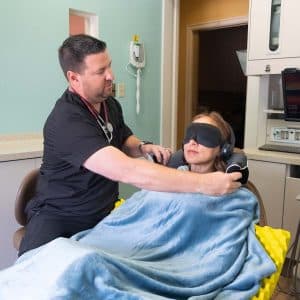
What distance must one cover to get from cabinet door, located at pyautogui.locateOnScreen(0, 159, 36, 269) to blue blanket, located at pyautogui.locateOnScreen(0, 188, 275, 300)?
0.95 metres

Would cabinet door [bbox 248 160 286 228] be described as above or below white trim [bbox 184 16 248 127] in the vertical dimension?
below

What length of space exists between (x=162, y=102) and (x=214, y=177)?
2517 mm

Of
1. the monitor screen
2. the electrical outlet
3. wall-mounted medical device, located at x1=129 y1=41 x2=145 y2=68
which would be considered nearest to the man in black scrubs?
the monitor screen

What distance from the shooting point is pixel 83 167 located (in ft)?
4.15

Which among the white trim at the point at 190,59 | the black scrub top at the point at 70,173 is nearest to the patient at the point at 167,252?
the black scrub top at the point at 70,173

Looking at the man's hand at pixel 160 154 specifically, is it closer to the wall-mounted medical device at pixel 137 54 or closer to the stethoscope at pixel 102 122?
the stethoscope at pixel 102 122

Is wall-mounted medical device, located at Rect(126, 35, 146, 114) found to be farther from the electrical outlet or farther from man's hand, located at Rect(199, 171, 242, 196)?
man's hand, located at Rect(199, 171, 242, 196)

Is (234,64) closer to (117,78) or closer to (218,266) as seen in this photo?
(117,78)

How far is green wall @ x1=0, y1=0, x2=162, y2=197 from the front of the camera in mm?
2453

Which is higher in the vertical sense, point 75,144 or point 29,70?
point 29,70

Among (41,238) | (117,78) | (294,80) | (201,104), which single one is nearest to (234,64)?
(201,104)

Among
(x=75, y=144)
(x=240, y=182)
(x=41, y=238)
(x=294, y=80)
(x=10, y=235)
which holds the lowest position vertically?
(x=10, y=235)

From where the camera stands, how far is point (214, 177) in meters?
1.16

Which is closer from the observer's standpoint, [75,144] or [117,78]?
[75,144]
